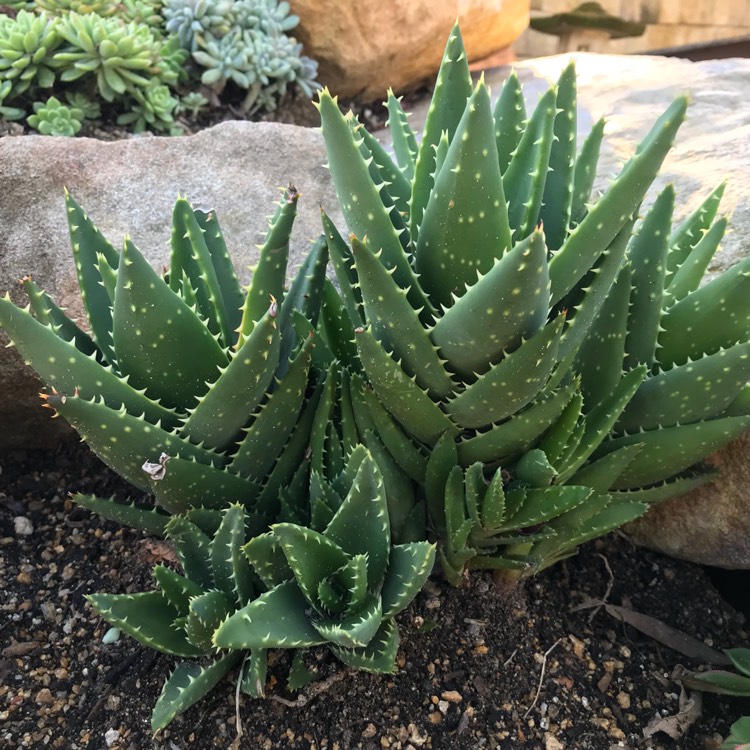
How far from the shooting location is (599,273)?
3.37 ft

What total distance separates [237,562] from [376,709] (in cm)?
35

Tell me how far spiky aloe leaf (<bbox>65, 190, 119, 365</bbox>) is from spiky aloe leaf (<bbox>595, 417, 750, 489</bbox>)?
843 millimetres

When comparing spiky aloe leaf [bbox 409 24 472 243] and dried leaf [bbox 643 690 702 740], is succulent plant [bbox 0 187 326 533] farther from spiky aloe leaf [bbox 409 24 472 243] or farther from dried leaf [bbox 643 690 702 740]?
dried leaf [bbox 643 690 702 740]

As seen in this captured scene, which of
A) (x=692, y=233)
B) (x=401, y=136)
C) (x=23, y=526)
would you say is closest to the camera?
(x=401, y=136)

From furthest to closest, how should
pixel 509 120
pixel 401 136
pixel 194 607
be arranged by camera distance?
1. pixel 401 136
2. pixel 509 120
3. pixel 194 607

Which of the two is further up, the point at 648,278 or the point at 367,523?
the point at 648,278

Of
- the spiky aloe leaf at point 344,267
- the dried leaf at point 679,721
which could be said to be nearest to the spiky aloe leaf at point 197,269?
the spiky aloe leaf at point 344,267

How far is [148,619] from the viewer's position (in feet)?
3.67

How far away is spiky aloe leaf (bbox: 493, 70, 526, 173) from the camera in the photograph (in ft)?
3.76

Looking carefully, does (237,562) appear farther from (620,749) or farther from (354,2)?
(354,2)

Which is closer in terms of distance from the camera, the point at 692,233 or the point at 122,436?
the point at 122,436

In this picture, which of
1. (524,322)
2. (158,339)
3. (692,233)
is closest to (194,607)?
(158,339)

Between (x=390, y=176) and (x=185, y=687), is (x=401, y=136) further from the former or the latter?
(x=185, y=687)

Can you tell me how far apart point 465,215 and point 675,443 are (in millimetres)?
571
